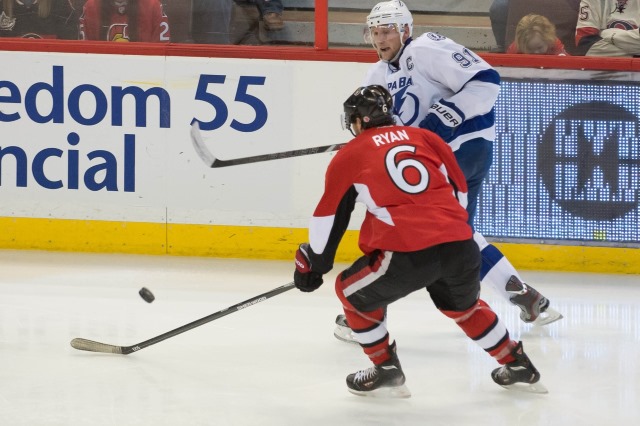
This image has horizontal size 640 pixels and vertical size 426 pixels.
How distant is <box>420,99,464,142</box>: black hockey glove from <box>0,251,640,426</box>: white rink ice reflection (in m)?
0.73

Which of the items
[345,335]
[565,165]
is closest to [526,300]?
[345,335]

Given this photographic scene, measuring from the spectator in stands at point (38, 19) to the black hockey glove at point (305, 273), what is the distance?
9.21ft

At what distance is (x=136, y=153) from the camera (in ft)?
17.4

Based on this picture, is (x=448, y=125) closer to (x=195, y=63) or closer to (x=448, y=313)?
(x=448, y=313)

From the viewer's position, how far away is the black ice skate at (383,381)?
3.03 m

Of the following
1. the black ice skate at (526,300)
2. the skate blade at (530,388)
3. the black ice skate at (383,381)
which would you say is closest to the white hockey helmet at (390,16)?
the black ice skate at (526,300)

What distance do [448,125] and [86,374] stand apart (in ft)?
4.61

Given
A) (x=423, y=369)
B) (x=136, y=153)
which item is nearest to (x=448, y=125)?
(x=423, y=369)

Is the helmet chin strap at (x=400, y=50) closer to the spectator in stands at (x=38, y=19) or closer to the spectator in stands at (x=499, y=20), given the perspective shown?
the spectator in stands at (x=499, y=20)

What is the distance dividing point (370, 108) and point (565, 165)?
239 centimetres

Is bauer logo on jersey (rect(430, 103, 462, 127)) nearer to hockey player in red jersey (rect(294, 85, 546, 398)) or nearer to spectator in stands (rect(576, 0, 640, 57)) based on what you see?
hockey player in red jersey (rect(294, 85, 546, 398))

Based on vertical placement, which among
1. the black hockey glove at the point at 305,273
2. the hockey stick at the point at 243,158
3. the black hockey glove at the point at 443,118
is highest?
the black hockey glove at the point at 443,118

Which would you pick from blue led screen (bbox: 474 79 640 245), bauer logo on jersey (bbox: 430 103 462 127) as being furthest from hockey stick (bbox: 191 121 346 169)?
blue led screen (bbox: 474 79 640 245)

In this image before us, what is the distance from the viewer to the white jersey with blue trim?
12.1ft
